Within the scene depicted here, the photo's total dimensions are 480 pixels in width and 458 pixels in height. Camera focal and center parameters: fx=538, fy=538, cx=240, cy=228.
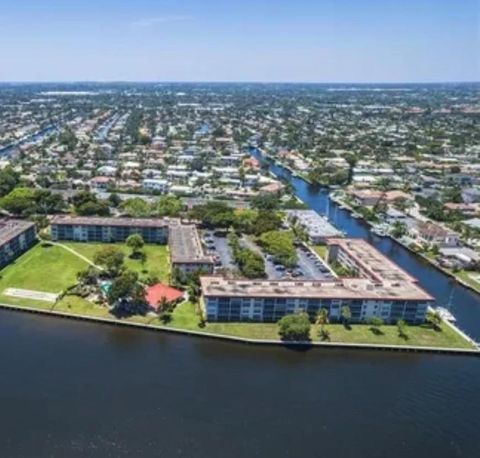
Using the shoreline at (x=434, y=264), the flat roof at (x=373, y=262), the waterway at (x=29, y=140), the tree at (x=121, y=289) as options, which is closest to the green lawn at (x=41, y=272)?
the tree at (x=121, y=289)

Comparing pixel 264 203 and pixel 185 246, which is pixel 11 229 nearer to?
pixel 185 246

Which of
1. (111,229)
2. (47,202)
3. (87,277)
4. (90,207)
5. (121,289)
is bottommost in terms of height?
(47,202)

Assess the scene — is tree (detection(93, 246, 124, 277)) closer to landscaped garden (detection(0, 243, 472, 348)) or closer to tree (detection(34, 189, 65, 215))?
landscaped garden (detection(0, 243, 472, 348))

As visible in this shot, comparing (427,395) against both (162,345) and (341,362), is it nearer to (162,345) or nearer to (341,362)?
(341,362)

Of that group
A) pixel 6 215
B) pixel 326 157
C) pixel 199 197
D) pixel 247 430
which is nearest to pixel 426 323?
pixel 247 430

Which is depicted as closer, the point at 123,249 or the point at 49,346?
the point at 49,346

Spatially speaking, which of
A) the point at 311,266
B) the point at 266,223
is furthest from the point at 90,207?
the point at 311,266

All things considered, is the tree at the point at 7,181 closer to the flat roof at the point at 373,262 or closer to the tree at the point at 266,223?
the tree at the point at 266,223
